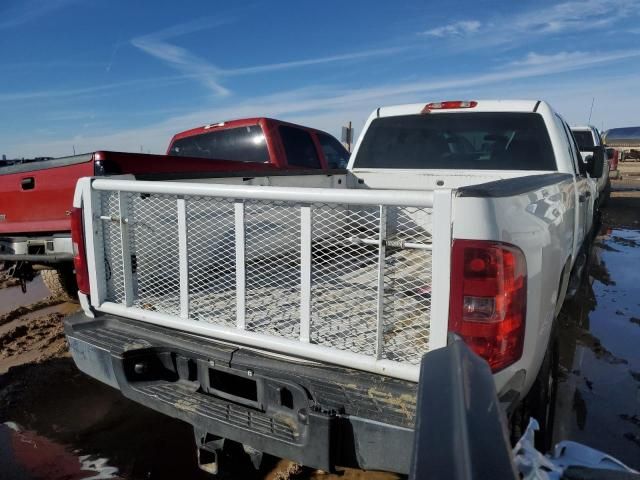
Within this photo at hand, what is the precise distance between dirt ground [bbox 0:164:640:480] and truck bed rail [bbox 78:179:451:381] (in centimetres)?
83

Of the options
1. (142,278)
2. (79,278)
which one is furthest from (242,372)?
(79,278)

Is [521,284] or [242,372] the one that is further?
[242,372]

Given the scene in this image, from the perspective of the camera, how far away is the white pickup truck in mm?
1784

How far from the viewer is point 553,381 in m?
2.95

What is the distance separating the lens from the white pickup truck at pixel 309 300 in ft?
5.85

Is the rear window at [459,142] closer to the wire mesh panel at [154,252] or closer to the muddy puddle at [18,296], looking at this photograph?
the wire mesh panel at [154,252]

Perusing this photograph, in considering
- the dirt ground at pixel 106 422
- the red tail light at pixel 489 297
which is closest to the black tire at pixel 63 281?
the dirt ground at pixel 106 422

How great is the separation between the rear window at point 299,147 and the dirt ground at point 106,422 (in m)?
3.49

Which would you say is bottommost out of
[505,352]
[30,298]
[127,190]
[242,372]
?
[30,298]

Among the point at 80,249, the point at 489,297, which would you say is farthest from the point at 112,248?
the point at 489,297

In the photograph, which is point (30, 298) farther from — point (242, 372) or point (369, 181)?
point (242, 372)

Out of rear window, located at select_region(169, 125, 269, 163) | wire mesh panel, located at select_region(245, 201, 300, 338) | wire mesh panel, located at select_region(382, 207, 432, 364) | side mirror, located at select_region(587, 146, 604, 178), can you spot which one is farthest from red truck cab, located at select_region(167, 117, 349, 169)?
wire mesh panel, located at select_region(382, 207, 432, 364)

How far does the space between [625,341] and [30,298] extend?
6.92 m

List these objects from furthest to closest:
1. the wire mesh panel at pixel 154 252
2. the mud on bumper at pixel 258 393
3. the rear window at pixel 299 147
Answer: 1. the rear window at pixel 299 147
2. the wire mesh panel at pixel 154 252
3. the mud on bumper at pixel 258 393
